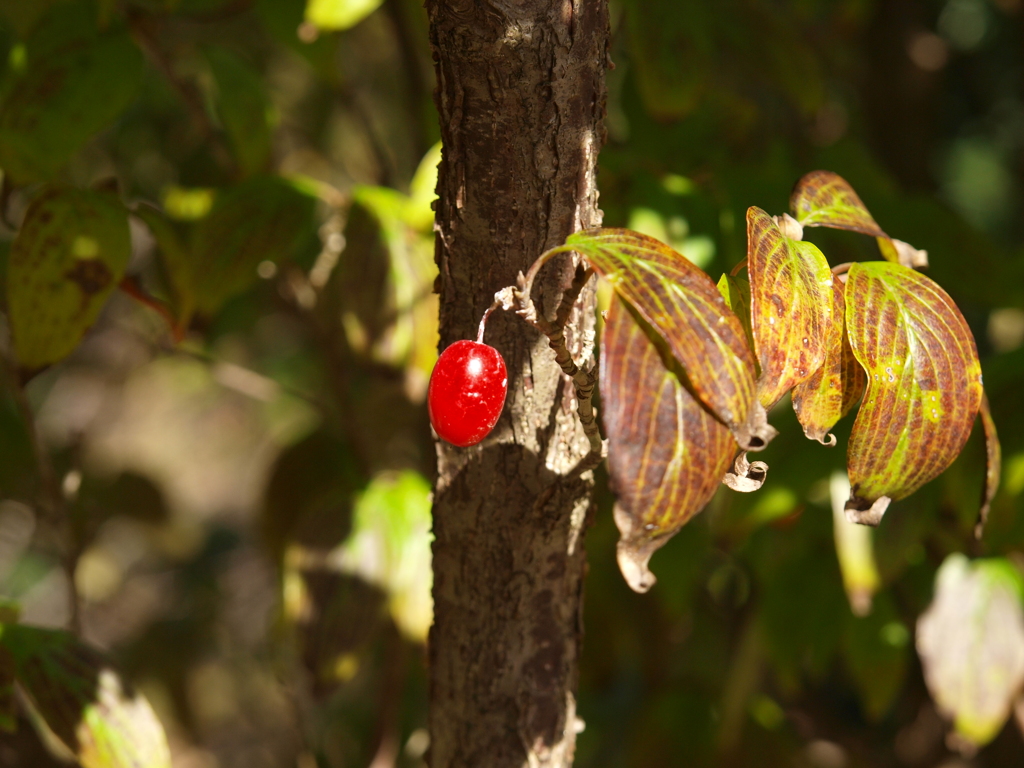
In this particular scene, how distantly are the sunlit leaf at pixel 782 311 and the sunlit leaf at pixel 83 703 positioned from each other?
1.71 ft

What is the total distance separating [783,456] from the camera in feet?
2.59

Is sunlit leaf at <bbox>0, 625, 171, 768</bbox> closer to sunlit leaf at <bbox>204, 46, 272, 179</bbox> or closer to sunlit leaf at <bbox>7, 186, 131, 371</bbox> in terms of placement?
sunlit leaf at <bbox>7, 186, 131, 371</bbox>

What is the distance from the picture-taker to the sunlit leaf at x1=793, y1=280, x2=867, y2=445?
0.42 metres

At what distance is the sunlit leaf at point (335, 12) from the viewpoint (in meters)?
0.73

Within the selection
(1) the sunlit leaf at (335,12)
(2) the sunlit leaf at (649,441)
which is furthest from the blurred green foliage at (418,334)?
(2) the sunlit leaf at (649,441)

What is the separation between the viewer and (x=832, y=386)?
1.42 ft

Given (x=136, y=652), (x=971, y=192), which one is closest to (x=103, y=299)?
(x=136, y=652)

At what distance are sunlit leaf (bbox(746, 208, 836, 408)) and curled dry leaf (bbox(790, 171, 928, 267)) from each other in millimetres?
66

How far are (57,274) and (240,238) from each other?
0.16 meters

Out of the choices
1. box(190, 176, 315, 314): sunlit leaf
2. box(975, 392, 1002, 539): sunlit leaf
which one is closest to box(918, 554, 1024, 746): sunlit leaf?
box(975, 392, 1002, 539): sunlit leaf

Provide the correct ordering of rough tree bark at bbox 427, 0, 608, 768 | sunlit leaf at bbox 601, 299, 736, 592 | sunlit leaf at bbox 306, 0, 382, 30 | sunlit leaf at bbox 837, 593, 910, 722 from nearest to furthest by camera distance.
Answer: sunlit leaf at bbox 601, 299, 736, 592 < rough tree bark at bbox 427, 0, 608, 768 < sunlit leaf at bbox 306, 0, 382, 30 < sunlit leaf at bbox 837, 593, 910, 722

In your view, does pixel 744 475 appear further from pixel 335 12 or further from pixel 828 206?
pixel 335 12

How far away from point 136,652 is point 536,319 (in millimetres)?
1410

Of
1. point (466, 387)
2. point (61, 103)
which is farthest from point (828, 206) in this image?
point (61, 103)
